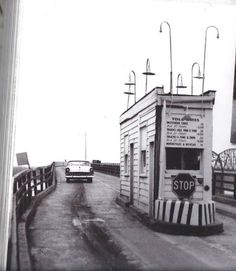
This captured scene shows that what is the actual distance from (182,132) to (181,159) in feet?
2.31

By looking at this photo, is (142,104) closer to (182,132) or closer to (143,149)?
(143,149)

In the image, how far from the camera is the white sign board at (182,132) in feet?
36.5

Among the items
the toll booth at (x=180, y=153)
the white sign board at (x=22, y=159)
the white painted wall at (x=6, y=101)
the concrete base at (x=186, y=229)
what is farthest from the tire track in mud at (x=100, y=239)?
the white sign board at (x=22, y=159)

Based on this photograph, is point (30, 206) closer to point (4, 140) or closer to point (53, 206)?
point (53, 206)

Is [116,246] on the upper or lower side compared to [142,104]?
lower

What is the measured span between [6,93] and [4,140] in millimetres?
466

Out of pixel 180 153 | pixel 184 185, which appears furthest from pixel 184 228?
pixel 180 153

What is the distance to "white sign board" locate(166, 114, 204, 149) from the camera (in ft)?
36.5

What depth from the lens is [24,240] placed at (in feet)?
25.1

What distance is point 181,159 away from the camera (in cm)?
1125

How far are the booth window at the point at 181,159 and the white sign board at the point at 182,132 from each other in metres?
0.18

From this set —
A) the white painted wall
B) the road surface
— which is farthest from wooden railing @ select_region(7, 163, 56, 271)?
the white painted wall

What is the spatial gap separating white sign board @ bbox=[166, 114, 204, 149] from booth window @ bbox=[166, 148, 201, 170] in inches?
7.0

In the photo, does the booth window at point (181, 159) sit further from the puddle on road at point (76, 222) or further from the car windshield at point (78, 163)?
the car windshield at point (78, 163)
